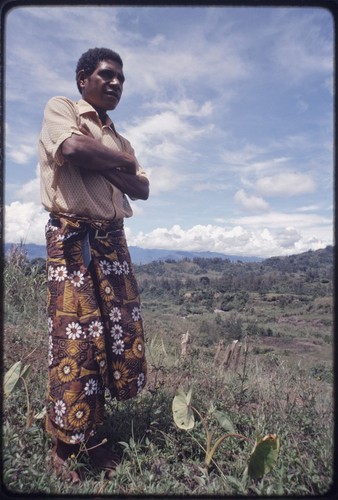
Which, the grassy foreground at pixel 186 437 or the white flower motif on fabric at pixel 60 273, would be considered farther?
the white flower motif on fabric at pixel 60 273

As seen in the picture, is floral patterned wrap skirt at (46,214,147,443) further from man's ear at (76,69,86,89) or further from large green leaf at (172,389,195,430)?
man's ear at (76,69,86,89)

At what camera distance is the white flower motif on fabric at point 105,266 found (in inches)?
74.7

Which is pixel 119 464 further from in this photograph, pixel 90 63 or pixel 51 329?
pixel 90 63

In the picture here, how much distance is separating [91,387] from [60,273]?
0.53m

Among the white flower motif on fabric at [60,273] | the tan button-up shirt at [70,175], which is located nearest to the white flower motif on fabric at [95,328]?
the white flower motif on fabric at [60,273]

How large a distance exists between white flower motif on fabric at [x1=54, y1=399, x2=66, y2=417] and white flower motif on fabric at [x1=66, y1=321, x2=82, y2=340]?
275 millimetres

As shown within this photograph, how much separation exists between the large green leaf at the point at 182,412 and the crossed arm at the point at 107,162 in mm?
1002

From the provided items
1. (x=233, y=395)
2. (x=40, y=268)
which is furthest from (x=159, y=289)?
(x=233, y=395)

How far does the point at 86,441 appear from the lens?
1769 millimetres

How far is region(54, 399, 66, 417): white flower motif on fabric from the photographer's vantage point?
1.70 meters

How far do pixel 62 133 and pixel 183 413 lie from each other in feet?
4.65

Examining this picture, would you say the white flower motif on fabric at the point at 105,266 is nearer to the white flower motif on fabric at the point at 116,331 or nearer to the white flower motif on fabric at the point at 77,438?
the white flower motif on fabric at the point at 116,331

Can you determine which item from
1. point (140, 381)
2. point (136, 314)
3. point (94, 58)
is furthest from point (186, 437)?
point (94, 58)

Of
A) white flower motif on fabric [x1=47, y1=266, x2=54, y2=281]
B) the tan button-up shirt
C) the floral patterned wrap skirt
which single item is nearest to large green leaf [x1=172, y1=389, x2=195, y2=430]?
the floral patterned wrap skirt
